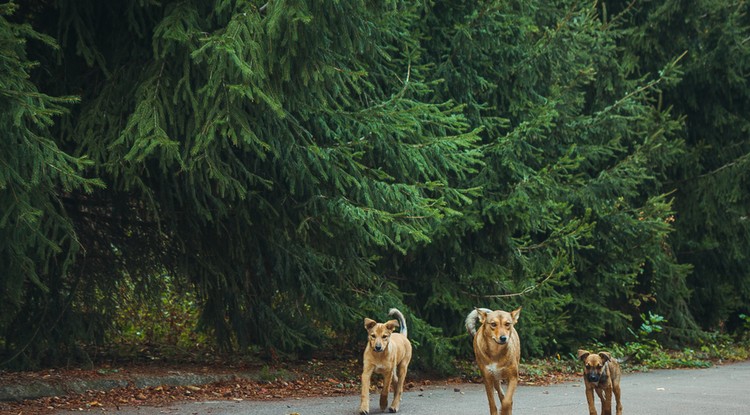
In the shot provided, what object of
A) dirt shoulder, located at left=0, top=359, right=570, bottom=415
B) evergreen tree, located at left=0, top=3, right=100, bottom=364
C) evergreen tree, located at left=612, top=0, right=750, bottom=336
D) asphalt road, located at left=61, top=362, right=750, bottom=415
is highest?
evergreen tree, located at left=612, top=0, right=750, bottom=336

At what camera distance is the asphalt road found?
35.8 feet

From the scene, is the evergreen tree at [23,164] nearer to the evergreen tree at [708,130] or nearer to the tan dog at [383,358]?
the tan dog at [383,358]

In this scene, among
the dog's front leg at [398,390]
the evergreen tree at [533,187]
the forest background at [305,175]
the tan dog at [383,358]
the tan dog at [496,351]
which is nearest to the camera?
the tan dog at [496,351]

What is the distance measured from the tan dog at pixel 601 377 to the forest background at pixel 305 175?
2917mm

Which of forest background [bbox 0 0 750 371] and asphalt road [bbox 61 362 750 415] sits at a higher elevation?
forest background [bbox 0 0 750 371]

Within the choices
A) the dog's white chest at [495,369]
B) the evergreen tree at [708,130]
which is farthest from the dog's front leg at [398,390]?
the evergreen tree at [708,130]

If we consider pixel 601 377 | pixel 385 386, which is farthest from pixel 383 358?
pixel 601 377

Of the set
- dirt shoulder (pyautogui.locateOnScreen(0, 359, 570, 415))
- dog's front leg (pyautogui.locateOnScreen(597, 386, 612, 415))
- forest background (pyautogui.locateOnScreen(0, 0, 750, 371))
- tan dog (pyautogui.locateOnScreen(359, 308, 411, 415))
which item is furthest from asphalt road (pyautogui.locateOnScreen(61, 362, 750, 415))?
dog's front leg (pyautogui.locateOnScreen(597, 386, 612, 415))

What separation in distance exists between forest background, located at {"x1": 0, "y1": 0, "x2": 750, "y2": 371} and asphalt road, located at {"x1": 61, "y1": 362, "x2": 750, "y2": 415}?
4.12 ft

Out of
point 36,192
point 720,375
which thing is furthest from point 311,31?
point 720,375

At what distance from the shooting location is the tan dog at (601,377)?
9.21 metres

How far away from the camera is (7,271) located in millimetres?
10531

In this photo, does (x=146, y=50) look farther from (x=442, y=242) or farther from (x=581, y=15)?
(x=581, y=15)

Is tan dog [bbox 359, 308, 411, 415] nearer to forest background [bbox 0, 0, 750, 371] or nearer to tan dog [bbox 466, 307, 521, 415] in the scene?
tan dog [bbox 466, 307, 521, 415]
